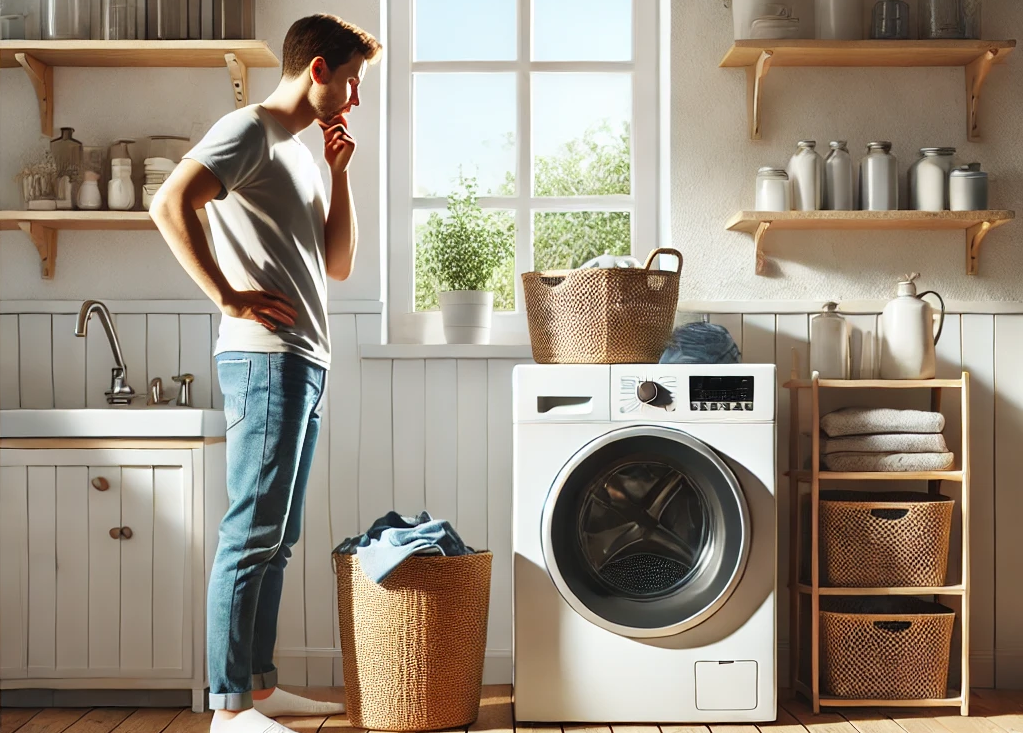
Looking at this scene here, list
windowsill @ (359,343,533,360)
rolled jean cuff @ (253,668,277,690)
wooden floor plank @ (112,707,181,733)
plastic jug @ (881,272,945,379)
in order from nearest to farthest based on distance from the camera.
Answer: rolled jean cuff @ (253,668,277,690), wooden floor plank @ (112,707,181,733), plastic jug @ (881,272,945,379), windowsill @ (359,343,533,360)

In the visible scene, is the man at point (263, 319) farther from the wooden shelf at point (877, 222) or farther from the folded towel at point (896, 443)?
the folded towel at point (896, 443)

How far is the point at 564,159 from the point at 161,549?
153 centimetres

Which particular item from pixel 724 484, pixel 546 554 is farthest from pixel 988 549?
pixel 546 554

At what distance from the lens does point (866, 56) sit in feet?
8.36

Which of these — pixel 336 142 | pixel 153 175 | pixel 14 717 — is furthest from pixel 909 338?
pixel 14 717

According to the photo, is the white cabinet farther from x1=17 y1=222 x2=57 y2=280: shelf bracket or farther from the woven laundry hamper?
x1=17 y1=222 x2=57 y2=280: shelf bracket

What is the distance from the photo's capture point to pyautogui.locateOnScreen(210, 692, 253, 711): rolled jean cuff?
194cm

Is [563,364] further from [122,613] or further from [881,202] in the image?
[122,613]

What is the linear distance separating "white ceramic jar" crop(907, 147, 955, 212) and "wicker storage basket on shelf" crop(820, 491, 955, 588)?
78cm

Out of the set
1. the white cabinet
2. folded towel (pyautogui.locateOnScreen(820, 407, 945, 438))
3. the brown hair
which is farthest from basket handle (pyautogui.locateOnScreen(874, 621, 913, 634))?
the brown hair

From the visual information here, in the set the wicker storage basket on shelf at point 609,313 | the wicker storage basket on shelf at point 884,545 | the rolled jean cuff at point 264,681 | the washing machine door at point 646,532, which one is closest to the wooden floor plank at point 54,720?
the rolled jean cuff at point 264,681

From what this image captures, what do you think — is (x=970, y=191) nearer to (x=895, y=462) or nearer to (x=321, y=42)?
(x=895, y=462)

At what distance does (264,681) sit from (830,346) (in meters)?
1.56

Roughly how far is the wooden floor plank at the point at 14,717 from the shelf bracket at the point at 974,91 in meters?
2.79
